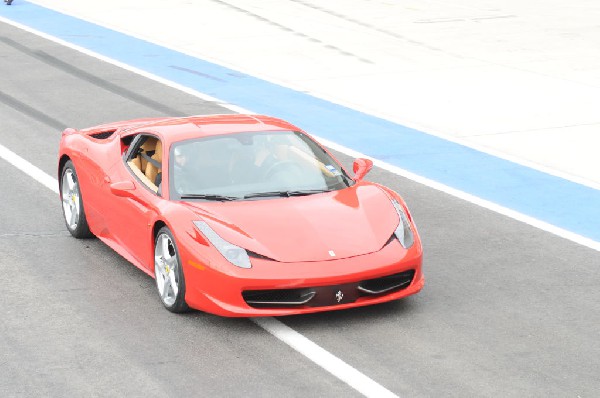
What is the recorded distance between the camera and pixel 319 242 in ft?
30.5

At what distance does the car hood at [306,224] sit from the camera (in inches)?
362

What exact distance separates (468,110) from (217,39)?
8.03 m

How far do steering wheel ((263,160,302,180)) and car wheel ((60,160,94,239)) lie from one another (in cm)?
209

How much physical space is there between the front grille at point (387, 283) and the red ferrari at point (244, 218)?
1 centimetres

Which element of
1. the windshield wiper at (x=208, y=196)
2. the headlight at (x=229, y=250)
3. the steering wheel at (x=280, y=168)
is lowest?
the headlight at (x=229, y=250)

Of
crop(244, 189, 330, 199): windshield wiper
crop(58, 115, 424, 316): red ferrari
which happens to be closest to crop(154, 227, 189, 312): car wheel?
crop(58, 115, 424, 316): red ferrari

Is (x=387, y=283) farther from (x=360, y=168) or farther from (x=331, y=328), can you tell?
(x=360, y=168)

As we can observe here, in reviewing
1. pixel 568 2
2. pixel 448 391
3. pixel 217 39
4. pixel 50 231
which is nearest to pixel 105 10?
pixel 217 39

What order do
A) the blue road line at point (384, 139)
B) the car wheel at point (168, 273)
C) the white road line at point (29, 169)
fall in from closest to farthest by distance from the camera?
the car wheel at point (168, 273) → the blue road line at point (384, 139) → the white road line at point (29, 169)

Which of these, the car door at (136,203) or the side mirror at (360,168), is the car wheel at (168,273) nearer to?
the car door at (136,203)

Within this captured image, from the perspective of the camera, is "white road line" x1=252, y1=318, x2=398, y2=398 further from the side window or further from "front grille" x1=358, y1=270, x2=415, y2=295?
the side window

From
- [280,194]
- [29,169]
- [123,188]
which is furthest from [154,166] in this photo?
[29,169]

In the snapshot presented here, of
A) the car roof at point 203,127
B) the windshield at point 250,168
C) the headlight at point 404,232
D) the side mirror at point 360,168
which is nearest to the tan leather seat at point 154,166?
the car roof at point 203,127

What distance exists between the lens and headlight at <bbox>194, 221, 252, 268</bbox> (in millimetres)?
9086
